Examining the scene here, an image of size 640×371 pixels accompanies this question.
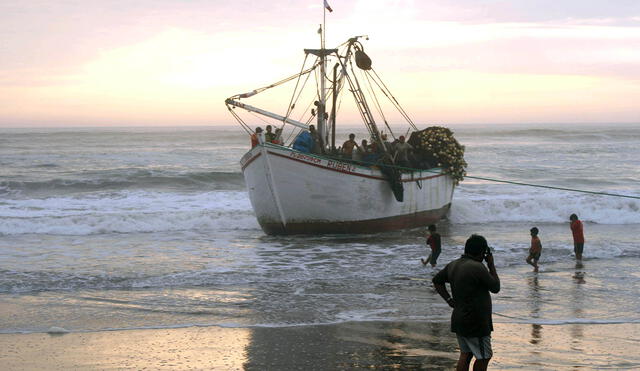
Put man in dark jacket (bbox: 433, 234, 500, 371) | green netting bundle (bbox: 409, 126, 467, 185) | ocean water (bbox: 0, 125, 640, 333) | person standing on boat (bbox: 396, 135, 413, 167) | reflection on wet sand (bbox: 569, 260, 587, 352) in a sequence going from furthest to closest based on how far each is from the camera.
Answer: green netting bundle (bbox: 409, 126, 467, 185), person standing on boat (bbox: 396, 135, 413, 167), ocean water (bbox: 0, 125, 640, 333), reflection on wet sand (bbox: 569, 260, 587, 352), man in dark jacket (bbox: 433, 234, 500, 371)

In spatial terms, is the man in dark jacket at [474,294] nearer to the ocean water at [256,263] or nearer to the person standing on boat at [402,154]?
the ocean water at [256,263]

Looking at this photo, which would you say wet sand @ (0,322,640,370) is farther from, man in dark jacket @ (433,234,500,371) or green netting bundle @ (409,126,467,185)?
green netting bundle @ (409,126,467,185)

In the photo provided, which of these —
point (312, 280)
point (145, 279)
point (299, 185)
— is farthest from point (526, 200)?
point (145, 279)

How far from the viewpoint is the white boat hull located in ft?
55.8

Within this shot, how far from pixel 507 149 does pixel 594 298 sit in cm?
5289

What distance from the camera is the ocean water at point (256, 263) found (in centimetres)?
1009

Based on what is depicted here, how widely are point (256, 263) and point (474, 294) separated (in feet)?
30.3

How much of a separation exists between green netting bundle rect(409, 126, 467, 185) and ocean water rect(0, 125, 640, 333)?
2.02 metres

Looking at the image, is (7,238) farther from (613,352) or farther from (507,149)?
(507,149)

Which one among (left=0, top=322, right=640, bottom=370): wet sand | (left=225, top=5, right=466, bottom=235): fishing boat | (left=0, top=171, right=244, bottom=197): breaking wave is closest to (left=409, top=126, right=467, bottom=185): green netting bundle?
(left=225, top=5, right=466, bottom=235): fishing boat

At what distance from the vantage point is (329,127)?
1977 centimetres

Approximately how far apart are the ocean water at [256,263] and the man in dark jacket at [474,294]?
369 cm

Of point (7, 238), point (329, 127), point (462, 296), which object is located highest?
point (329, 127)

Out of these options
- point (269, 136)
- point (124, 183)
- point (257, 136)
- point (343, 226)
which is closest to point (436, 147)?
point (343, 226)
